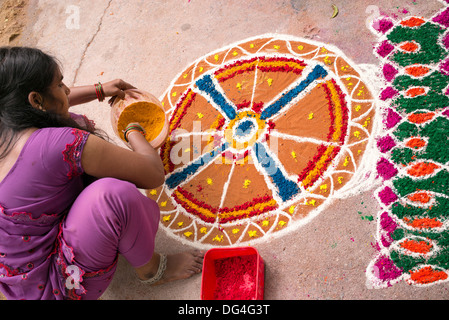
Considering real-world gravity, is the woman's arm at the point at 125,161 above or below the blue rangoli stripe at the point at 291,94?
below

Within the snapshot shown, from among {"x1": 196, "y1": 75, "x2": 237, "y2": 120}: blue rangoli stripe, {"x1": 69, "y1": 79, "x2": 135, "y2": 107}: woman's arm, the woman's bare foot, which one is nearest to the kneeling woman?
the woman's bare foot

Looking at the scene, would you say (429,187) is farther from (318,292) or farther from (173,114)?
(173,114)

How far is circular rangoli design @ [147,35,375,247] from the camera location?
2186 mm

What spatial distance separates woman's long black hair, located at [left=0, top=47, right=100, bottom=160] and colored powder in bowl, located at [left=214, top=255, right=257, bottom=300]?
1.18m

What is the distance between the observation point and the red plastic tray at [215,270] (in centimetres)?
191

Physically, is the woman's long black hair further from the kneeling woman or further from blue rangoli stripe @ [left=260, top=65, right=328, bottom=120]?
blue rangoli stripe @ [left=260, top=65, right=328, bottom=120]

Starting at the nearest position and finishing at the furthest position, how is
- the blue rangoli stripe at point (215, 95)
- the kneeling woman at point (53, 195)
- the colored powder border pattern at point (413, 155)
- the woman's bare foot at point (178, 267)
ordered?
the kneeling woman at point (53, 195)
the colored powder border pattern at point (413, 155)
the woman's bare foot at point (178, 267)
the blue rangoli stripe at point (215, 95)

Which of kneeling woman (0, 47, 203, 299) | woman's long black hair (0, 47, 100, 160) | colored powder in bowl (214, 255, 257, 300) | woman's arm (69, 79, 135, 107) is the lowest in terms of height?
colored powder in bowl (214, 255, 257, 300)

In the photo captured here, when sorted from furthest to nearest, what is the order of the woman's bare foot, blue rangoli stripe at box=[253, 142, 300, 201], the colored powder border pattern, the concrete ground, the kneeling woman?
blue rangoli stripe at box=[253, 142, 300, 201] → the woman's bare foot → the concrete ground → the colored powder border pattern → the kneeling woman

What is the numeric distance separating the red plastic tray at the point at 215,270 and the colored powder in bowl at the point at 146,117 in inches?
33.2

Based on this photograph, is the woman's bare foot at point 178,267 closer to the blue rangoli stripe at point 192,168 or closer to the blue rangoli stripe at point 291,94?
the blue rangoli stripe at point 192,168

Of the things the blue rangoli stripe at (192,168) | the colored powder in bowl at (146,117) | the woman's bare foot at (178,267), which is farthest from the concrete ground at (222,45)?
the colored powder in bowl at (146,117)

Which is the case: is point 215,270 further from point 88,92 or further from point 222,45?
Result: point 222,45
